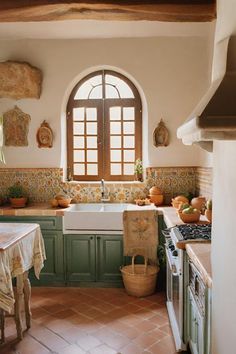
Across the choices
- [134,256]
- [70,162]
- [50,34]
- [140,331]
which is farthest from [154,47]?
[140,331]

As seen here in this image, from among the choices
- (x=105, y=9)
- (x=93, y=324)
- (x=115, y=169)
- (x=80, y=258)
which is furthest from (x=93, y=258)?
(x=105, y=9)

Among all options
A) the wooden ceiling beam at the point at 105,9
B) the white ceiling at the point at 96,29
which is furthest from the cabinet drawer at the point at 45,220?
the white ceiling at the point at 96,29

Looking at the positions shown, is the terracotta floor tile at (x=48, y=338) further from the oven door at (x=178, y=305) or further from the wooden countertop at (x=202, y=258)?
the wooden countertop at (x=202, y=258)

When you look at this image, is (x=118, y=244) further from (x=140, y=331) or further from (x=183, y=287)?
(x=183, y=287)

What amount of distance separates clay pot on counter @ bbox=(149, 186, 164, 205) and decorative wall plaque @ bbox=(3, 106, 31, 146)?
187cm

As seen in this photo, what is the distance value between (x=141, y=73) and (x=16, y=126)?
186 centimetres

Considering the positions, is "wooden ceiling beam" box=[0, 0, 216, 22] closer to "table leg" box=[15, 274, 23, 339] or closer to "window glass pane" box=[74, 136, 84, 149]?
"window glass pane" box=[74, 136, 84, 149]

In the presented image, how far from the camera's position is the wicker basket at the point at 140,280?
3958 millimetres

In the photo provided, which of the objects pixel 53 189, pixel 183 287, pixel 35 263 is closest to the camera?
pixel 183 287

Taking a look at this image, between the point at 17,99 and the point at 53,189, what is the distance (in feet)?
4.37

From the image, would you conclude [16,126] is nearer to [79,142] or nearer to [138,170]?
[79,142]

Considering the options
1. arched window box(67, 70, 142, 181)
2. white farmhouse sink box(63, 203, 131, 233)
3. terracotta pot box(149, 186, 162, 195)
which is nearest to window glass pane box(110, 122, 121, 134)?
arched window box(67, 70, 142, 181)

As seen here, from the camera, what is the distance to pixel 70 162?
16.7 ft

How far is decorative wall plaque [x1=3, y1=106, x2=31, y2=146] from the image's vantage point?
15.9 feet
